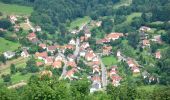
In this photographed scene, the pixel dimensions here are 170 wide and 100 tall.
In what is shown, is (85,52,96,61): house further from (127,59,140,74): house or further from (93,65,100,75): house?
(127,59,140,74): house

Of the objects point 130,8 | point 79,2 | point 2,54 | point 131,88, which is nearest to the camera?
point 131,88

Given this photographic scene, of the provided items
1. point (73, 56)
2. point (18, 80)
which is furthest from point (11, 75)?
point (73, 56)

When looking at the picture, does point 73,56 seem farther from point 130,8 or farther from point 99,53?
point 130,8

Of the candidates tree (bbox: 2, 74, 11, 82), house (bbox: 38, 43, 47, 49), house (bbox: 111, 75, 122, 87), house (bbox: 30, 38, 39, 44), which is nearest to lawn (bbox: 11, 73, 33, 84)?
tree (bbox: 2, 74, 11, 82)

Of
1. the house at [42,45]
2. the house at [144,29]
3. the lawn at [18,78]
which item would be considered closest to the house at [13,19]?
the house at [42,45]

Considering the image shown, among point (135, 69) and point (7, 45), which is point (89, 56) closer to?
point (135, 69)

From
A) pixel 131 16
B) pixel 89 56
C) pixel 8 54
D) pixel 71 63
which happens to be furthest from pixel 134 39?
pixel 8 54

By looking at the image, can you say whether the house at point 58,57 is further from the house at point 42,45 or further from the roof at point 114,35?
the roof at point 114,35
